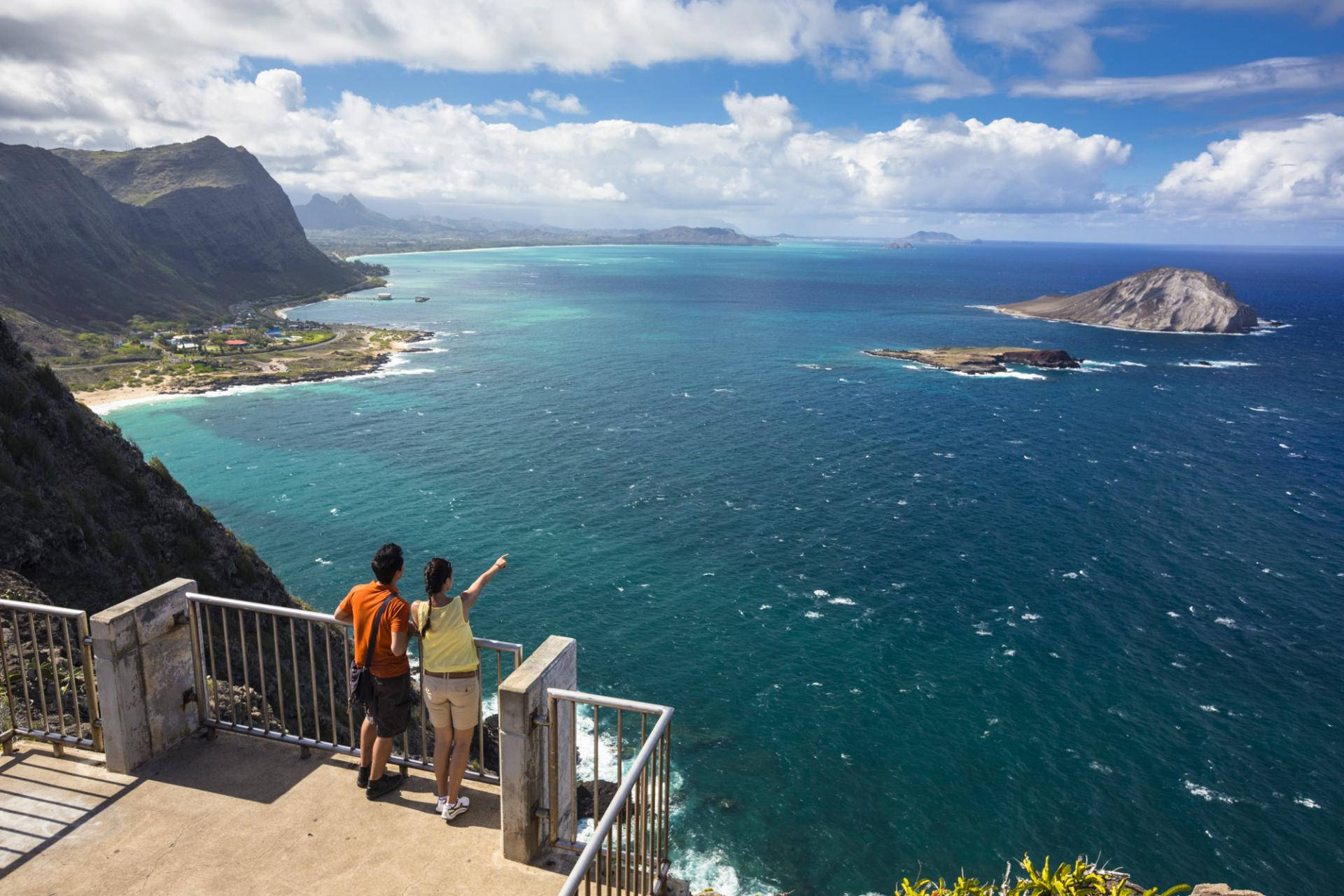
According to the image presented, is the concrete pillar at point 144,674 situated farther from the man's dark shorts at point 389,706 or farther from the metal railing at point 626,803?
the metal railing at point 626,803

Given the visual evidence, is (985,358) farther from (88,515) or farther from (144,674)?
(144,674)

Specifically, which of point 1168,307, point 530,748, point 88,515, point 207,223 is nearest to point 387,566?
point 530,748

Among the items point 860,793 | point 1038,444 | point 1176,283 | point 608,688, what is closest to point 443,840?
point 860,793

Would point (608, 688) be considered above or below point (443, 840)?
below

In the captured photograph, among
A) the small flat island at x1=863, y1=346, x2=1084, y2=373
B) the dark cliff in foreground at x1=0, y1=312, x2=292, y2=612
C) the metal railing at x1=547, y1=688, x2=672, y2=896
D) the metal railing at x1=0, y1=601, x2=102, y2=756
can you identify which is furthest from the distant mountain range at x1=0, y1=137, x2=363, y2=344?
the metal railing at x1=547, y1=688, x2=672, y2=896

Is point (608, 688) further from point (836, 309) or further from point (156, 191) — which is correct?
point (156, 191)

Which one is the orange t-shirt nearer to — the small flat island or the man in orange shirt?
the man in orange shirt
